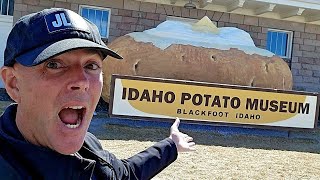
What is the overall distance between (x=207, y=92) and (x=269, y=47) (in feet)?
20.4

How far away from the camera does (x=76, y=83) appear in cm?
127

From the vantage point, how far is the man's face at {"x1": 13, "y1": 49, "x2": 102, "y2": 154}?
4.15 feet

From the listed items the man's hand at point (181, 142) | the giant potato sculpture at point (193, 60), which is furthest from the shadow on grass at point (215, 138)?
the man's hand at point (181, 142)

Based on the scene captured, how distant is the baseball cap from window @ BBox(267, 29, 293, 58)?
12.9m

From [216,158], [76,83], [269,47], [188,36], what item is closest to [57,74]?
[76,83]

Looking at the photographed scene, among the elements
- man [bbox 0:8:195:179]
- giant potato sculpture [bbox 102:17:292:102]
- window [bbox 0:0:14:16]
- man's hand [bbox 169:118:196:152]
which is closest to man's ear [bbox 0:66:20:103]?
man [bbox 0:8:195:179]

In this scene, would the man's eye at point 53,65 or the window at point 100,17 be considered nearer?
the man's eye at point 53,65

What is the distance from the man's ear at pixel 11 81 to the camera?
1311mm

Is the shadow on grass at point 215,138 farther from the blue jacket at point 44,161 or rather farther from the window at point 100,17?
the blue jacket at point 44,161

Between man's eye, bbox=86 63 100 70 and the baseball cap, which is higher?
the baseball cap

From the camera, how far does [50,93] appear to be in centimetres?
126

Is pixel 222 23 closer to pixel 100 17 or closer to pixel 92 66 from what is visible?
pixel 100 17

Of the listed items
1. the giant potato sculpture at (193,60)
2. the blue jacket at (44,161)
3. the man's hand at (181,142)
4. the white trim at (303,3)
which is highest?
the white trim at (303,3)

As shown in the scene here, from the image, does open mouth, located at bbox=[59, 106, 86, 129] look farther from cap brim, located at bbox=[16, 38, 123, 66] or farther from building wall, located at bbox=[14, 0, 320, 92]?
building wall, located at bbox=[14, 0, 320, 92]
